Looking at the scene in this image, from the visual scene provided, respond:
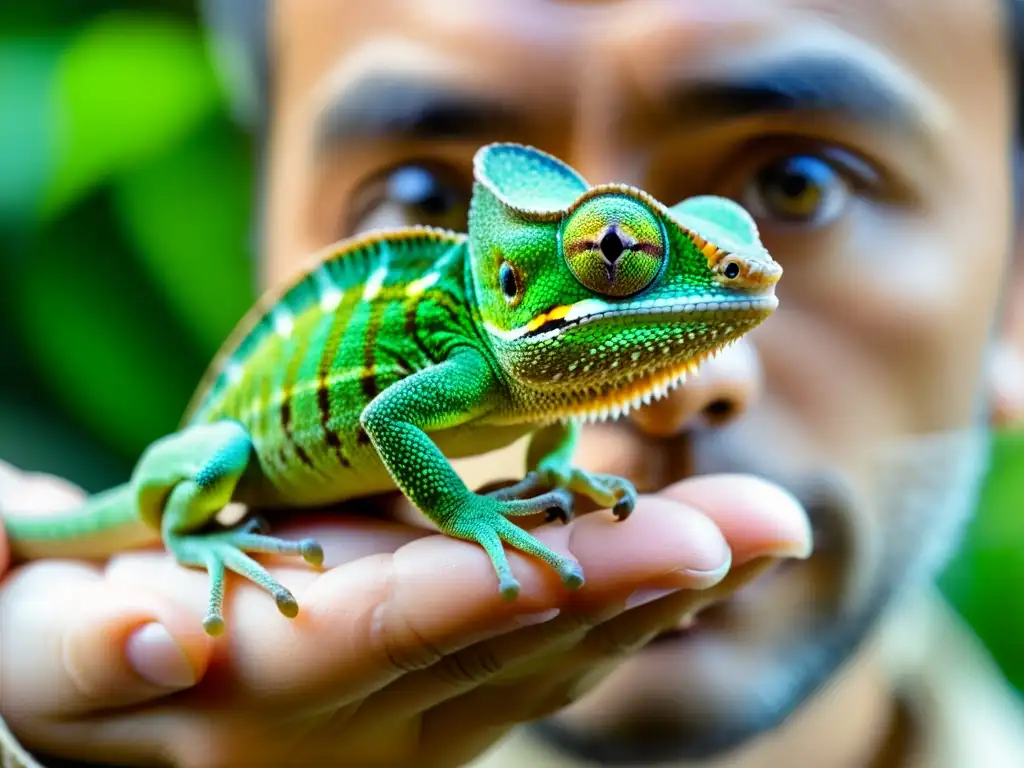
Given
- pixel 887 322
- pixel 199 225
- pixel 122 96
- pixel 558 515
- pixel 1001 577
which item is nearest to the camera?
pixel 558 515

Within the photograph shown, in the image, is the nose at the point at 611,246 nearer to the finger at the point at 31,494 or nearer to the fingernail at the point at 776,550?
the fingernail at the point at 776,550

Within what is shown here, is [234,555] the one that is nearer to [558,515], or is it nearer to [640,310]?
[558,515]

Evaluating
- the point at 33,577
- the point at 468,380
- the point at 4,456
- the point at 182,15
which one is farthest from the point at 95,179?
the point at 468,380

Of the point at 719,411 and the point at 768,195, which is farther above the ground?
the point at 768,195

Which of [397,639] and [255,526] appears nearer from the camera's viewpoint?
[397,639]

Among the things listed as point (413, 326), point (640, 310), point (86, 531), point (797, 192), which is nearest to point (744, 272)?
point (640, 310)

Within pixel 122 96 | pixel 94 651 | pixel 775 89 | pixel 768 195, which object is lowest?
pixel 94 651

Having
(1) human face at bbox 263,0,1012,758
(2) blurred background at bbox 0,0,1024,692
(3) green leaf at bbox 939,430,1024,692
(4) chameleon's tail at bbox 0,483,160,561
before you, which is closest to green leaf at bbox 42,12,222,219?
(2) blurred background at bbox 0,0,1024,692

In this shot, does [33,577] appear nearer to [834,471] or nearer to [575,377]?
[575,377]
